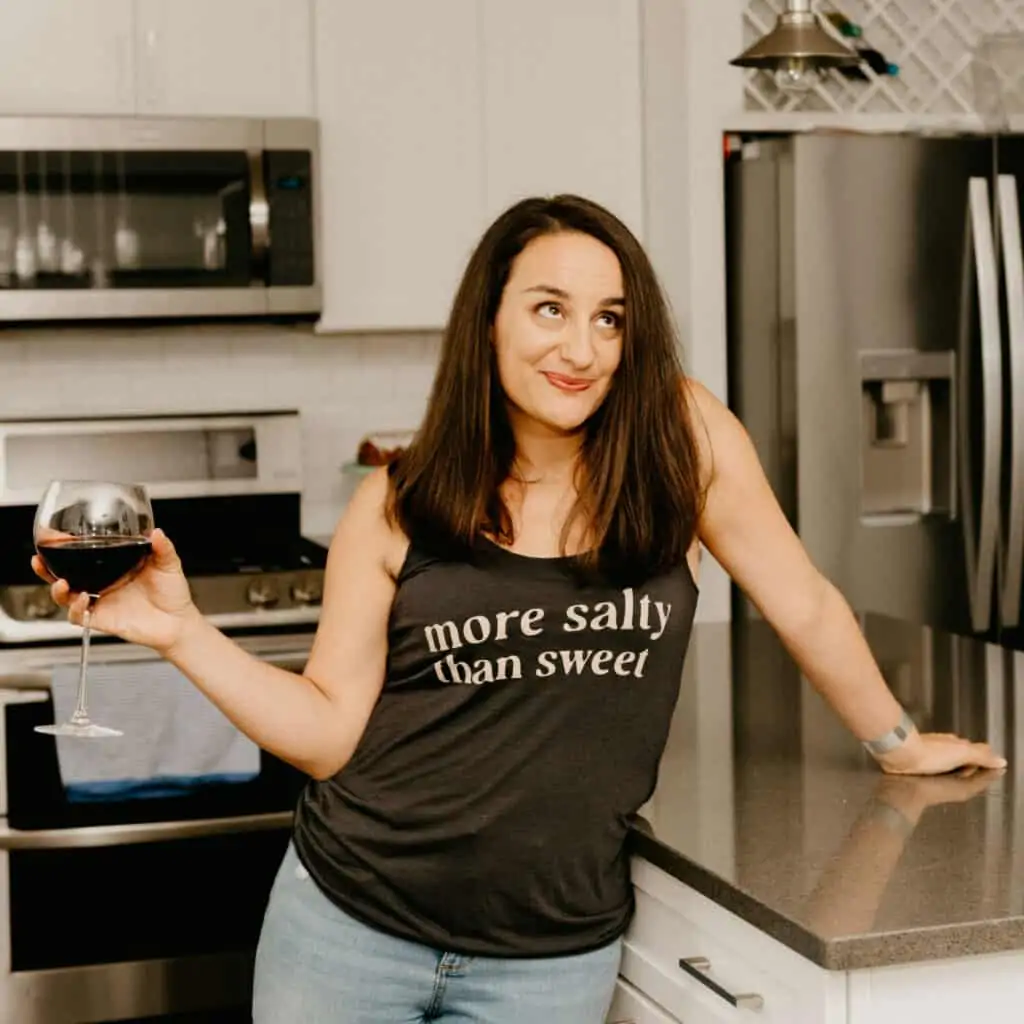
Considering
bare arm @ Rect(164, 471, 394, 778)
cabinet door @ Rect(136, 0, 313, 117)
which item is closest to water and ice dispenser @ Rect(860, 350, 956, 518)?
cabinet door @ Rect(136, 0, 313, 117)

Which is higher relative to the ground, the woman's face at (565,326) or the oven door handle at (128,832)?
the woman's face at (565,326)

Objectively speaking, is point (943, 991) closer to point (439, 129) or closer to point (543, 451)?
point (543, 451)

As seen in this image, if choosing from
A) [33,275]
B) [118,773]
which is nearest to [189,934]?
[118,773]

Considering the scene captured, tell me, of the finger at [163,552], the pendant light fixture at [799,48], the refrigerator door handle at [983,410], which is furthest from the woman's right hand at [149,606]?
the refrigerator door handle at [983,410]

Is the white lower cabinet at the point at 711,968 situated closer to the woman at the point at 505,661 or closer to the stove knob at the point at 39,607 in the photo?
the woman at the point at 505,661

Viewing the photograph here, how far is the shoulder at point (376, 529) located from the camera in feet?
5.89

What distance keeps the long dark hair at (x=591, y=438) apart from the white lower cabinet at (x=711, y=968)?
32 cm

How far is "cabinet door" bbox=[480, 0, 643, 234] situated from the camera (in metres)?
3.94

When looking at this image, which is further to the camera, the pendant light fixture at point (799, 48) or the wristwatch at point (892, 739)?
the pendant light fixture at point (799, 48)

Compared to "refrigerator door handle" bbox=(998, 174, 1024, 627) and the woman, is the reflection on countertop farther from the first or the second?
"refrigerator door handle" bbox=(998, 174, 1024, 627)

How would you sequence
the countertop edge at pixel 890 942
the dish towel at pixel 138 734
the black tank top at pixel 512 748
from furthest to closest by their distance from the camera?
the dish towel at pixel 138 734 < the black tank top at pixel 512 748 < the countertop edge at pixel 890 942

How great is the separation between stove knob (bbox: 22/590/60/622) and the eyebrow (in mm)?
1919

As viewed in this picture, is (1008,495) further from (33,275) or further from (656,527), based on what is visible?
(656,527)

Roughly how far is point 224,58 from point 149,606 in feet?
7.68
